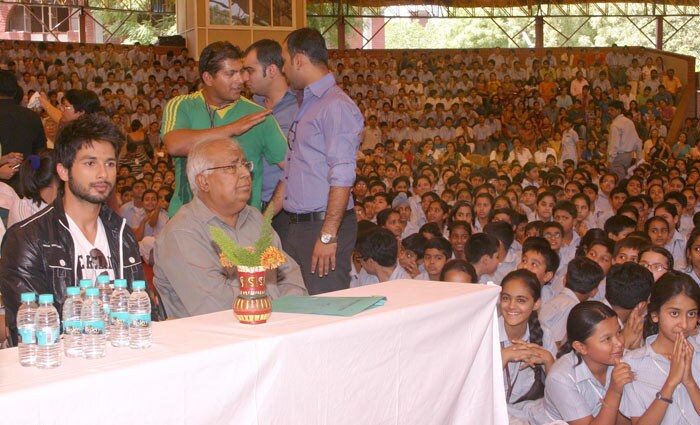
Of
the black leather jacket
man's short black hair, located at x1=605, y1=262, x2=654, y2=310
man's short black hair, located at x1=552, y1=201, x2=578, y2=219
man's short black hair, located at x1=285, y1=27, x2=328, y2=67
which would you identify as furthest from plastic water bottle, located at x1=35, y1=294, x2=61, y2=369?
man's short black hair, located at x1=552, y1=201, x2=578, y2=219

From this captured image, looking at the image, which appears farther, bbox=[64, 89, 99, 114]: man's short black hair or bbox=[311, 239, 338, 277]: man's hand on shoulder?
bbox=[64, 89, 99, 114]: man's short black hair

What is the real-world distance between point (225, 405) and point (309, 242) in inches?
67.4

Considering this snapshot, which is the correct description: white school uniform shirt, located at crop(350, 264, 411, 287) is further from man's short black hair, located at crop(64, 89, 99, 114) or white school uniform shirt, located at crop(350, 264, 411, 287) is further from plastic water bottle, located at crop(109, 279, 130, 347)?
plastic water bottle, located at crop(109, 279, 130, 347)

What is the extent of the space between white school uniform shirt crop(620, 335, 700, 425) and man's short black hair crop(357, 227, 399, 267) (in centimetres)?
219

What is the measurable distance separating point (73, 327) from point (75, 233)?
77cm

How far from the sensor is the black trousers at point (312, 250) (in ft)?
12.0

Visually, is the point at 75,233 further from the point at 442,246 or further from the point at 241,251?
the point at 442,246

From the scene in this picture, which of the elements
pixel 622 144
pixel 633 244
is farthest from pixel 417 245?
pixel 622 144

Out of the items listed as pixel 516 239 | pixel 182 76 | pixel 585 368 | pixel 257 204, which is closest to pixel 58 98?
pixel 182 76

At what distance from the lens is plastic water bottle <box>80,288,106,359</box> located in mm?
2002

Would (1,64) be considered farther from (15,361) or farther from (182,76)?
(15,361)

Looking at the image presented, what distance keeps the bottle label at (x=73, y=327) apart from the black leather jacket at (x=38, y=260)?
1.89 feet

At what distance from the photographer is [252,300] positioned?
2.33 m

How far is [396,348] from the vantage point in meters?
2.55
